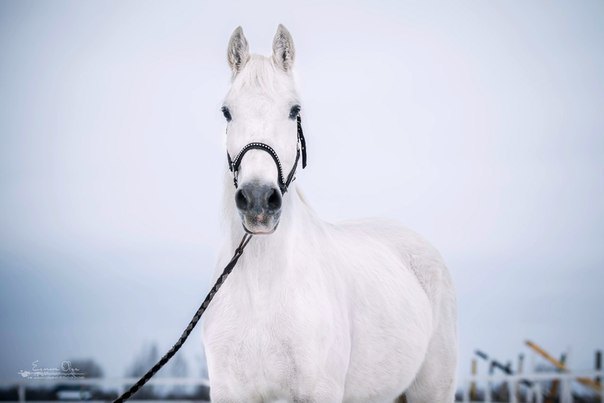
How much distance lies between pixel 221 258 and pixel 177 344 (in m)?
0.50

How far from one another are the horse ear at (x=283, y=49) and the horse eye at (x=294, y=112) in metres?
0.28

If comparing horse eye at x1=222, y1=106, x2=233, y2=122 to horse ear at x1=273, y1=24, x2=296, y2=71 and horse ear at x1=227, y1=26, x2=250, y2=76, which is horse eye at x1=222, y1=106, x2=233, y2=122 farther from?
horse ear at x1=273, y1=24, x2=296, y2=71

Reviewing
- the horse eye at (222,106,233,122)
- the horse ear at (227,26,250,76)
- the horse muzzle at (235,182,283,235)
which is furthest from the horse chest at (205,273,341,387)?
the horse ear at (227,26,250,76)

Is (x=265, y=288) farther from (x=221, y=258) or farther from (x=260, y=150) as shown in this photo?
(x=260, y=150)

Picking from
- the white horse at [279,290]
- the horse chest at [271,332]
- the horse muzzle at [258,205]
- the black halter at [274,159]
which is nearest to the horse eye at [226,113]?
the white horse at [279,290]

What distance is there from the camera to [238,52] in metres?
3.05

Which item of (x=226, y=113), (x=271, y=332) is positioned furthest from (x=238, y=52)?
(x=271, y=332)

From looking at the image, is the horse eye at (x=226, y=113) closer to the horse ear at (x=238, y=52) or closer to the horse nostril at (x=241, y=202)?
the horse ear at (x=238, y=52)

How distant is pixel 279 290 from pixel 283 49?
4.14 feet

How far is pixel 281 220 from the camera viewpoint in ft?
9.76

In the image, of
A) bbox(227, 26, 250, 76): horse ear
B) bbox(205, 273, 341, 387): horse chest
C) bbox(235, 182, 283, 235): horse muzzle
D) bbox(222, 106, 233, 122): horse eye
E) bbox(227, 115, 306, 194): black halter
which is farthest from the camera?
bbox(227, 26, 250, 76): horse ear

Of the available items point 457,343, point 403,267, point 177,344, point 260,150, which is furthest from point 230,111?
point 457,343

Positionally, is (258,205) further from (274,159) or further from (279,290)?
(279,290)

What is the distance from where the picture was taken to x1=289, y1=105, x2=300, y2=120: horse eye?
9.46 feet
